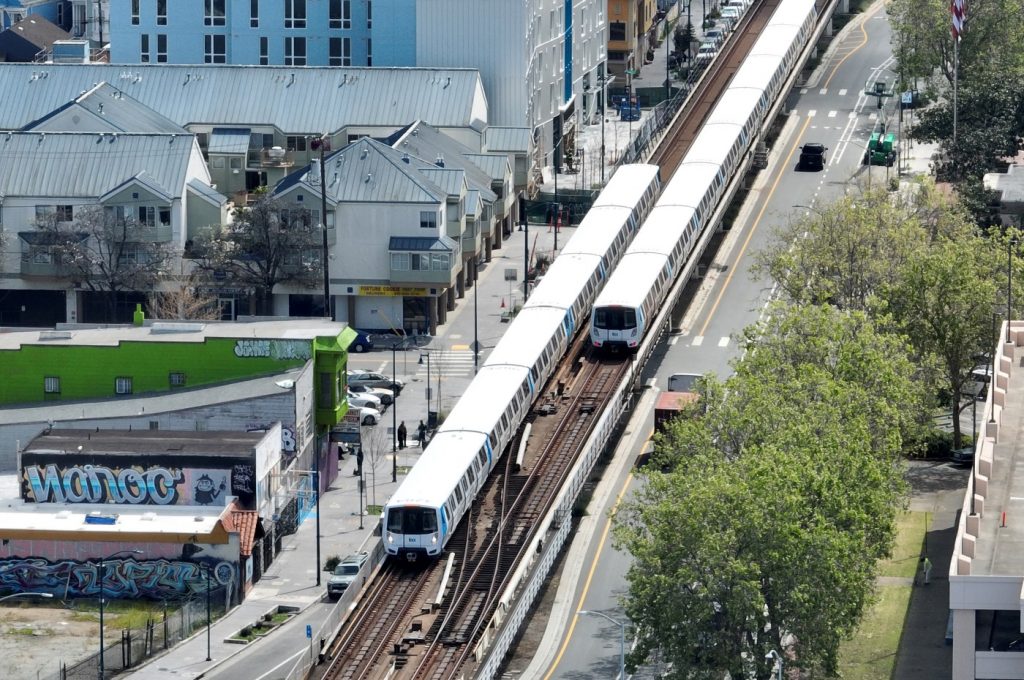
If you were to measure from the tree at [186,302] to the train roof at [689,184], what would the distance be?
96.8 feet

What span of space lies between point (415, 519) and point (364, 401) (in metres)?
36.2

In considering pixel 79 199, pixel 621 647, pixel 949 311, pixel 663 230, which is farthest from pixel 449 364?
pixel 621 647

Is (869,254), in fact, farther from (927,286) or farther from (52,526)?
(52,526)

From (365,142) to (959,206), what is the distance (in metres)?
39.5

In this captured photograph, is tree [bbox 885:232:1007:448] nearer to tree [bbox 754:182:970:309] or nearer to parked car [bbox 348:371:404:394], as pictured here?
tree [bbox 754:182:970:309]

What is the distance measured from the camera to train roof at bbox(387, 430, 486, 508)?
4619 inches

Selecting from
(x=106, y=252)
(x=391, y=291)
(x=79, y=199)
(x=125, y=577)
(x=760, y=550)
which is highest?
(x=79, y=199)

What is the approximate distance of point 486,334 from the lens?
16750cm

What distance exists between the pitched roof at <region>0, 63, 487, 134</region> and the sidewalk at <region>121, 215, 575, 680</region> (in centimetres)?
1324

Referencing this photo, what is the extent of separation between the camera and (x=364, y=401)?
153 metres

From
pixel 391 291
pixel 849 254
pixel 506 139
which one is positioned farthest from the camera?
pixel 506 139

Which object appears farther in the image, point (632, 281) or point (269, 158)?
point (269, 158)

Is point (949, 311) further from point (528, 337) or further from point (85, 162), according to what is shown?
point (85, 162)

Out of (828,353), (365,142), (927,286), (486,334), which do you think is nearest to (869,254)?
(927,286)
